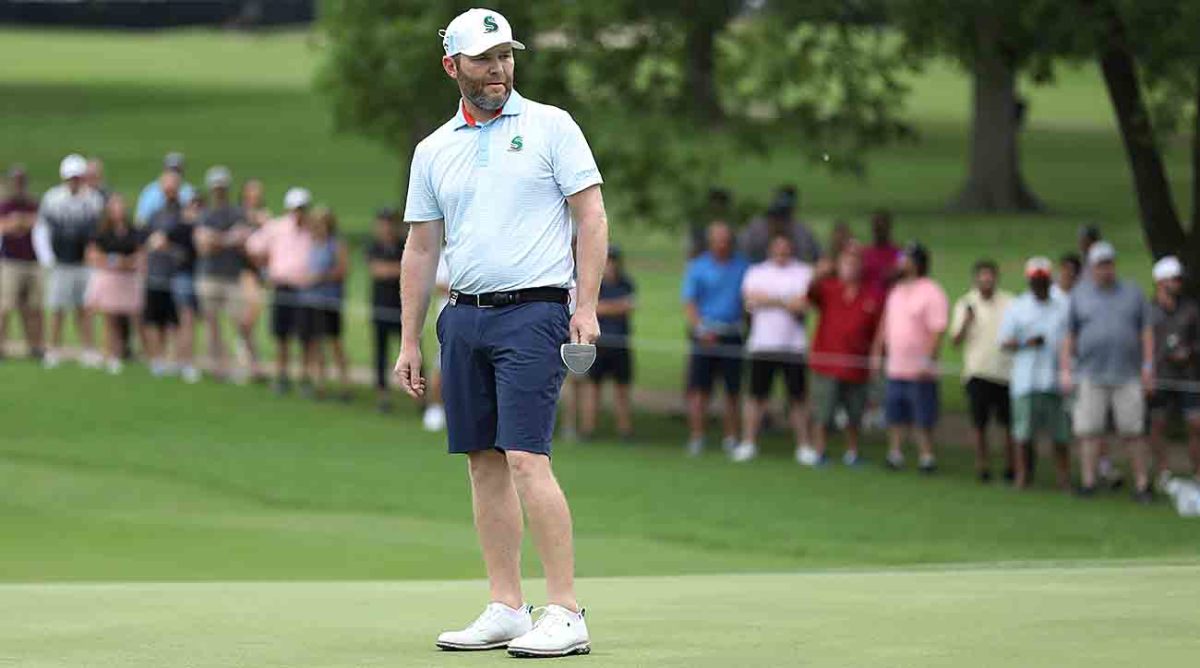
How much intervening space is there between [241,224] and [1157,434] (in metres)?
9.53

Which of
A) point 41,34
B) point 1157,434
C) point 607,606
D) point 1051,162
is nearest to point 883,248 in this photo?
point 1157,434

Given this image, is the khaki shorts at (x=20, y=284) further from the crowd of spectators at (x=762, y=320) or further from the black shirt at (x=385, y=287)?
the black shirt at (x=385, y=287)

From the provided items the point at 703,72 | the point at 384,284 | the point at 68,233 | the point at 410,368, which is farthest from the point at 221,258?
the point at 410,368

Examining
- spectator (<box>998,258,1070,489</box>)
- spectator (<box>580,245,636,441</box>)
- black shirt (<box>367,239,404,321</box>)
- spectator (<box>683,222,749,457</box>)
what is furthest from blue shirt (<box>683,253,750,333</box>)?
black shirt (<box>367,239,404,321</box>)

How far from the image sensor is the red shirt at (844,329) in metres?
20.1

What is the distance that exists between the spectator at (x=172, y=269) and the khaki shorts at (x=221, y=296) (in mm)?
163

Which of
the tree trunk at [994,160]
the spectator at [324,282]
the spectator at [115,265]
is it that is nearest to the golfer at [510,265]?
the spectator at [324,282]

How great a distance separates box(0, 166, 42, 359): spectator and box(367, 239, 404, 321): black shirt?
13.4 feet

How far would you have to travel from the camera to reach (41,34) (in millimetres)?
93312

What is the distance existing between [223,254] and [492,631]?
646 inches

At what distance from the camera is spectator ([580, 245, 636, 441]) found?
2100 centimetres

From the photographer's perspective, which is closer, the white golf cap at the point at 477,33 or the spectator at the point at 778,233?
the white golf cap at the point at 477,33

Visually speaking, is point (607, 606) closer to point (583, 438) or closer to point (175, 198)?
point (583, 438)

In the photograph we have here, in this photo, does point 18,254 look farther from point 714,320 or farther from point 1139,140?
point 1139,140
